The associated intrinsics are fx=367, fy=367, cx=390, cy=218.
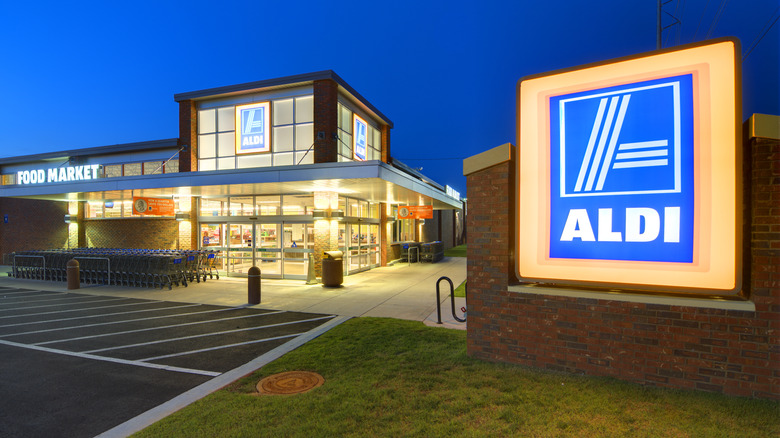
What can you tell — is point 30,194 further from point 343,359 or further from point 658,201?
point 658,201

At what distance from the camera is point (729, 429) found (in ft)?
11.0

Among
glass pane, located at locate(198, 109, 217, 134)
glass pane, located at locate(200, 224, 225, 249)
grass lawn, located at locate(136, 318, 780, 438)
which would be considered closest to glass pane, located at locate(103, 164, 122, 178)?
glass pane, located at locate(198, 109, 217, 134)

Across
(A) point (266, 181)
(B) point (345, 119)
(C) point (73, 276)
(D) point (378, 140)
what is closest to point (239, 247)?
(C) point (73, 276)

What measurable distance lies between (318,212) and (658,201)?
11.2 metres

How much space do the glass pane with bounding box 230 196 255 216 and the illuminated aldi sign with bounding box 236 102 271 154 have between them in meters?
2.03

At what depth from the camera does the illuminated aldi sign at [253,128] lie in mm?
15445

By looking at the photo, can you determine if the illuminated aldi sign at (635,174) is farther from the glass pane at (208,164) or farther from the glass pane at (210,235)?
the glass pane at (208,164)

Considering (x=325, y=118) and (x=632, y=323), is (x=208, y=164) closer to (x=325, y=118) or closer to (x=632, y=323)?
(x=325, y=118)

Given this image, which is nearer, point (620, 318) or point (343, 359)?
point (620, 318)

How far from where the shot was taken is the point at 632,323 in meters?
4.27

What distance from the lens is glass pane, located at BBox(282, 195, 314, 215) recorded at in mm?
14797

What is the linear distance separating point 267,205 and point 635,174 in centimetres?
1352

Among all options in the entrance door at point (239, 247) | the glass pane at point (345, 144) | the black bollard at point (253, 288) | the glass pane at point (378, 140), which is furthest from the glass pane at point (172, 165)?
the black bollard at point (253, 288)

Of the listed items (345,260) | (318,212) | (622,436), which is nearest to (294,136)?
(318,212)
